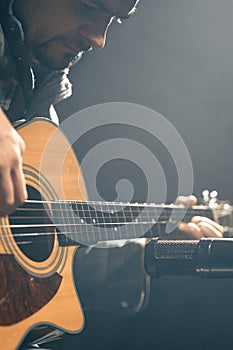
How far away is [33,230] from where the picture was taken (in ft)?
3.55

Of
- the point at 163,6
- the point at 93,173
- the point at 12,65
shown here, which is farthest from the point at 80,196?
the point at 163,6

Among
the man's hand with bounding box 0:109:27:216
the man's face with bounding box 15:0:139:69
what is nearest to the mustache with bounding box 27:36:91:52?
the man's face with bounding box 15:0:139:69

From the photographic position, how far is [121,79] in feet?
7.72

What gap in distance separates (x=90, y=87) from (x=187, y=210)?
2.93 feet

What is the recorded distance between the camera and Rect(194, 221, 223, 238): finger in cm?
165

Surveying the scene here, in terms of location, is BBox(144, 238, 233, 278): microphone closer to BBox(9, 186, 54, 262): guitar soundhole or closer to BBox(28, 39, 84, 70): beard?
BBox(9, 186, 54, 262): guitar soundhole

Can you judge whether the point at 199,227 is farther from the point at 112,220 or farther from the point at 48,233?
the point at 48,233

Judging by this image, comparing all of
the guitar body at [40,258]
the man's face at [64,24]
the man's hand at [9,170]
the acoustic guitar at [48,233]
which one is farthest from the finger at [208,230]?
the man's hand at [9,170]

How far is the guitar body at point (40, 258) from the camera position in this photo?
984mm

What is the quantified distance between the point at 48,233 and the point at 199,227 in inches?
27.1

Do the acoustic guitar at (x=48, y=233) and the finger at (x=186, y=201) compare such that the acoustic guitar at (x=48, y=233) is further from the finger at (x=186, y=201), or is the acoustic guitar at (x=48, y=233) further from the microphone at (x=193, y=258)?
the finger at (x=186, y=201)

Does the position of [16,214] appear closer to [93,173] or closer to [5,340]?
[5,340]

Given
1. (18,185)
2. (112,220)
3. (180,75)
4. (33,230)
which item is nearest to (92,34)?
(112,220)

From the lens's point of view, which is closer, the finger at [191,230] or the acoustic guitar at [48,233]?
the acoustic guitar at [48,233]
